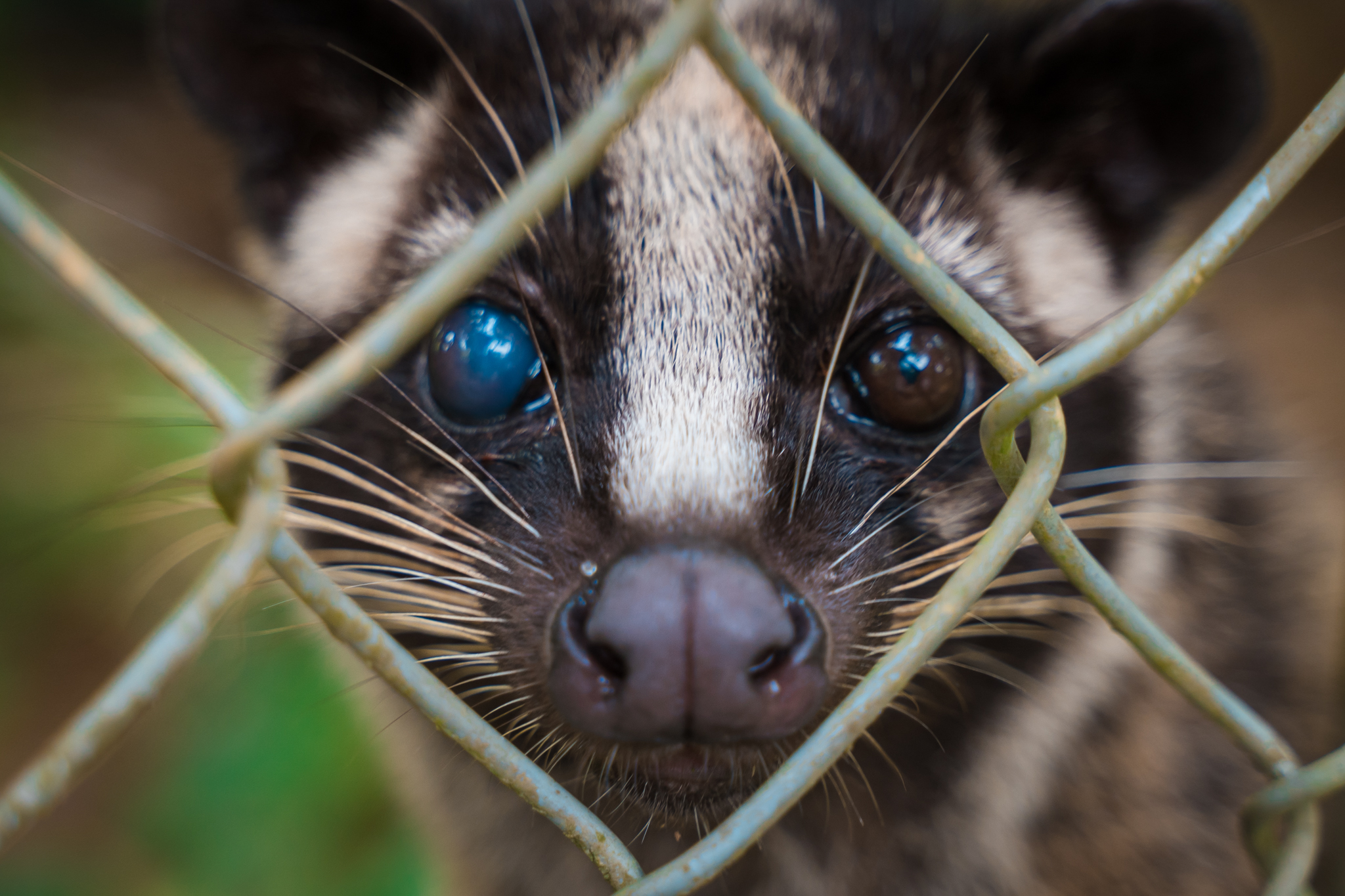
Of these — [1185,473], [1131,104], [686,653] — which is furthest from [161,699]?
[1131,104]

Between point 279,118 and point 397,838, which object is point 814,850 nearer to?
point 397,838

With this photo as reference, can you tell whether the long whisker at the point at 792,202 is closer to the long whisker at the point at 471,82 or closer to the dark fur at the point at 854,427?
the dark fur at the point at 854,427

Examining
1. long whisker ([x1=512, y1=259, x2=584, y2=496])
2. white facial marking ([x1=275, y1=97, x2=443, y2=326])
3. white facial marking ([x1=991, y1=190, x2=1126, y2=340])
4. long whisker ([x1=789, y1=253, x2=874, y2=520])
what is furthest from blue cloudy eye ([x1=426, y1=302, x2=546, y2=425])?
white facial marking ([x1=991, y1=190, x2=1126, y2=340])

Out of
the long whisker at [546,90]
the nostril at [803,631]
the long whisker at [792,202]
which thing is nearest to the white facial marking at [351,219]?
the long whisker at [546,90]

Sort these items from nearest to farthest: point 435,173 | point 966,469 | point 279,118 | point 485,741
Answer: point 485,741 → point 966,469 → point 435,173 → point 279,118

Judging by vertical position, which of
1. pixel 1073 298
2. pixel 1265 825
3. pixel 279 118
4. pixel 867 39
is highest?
pixel 279 118

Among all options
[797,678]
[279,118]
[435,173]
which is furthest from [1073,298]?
[279,118]

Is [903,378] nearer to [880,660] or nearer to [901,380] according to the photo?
[901,380]
